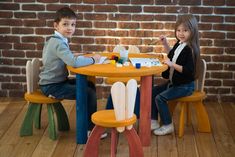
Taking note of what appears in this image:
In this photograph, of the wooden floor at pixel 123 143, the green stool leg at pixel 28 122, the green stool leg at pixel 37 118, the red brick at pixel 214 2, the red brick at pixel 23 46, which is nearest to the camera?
the wooden floor at pixel 123 143

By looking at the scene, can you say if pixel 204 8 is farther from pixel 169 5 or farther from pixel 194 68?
pixel 194 68

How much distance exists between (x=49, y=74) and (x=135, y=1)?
4.26 feet

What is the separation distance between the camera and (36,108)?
3969 millimetres

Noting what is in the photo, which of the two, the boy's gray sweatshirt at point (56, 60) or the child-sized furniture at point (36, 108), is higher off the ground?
the boy's gray sweatshirt at point (56, 60)

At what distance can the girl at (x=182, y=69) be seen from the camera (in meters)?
3.93

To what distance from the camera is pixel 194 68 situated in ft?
13.1

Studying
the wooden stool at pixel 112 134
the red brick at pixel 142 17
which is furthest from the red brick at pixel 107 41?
the wooden stool at pixel 112 134

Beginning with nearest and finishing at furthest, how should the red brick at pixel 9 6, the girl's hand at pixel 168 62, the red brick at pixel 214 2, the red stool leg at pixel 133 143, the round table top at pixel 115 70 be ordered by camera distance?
1. the red stool leg at pixel 133 143
2. the round table top at pixel 115 70
3. the girl's hand at pixel 168 62
4. the red brick at pixel 214 2
5. the red brick at pixel 9 6

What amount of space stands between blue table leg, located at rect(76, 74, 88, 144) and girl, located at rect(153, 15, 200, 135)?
60cm

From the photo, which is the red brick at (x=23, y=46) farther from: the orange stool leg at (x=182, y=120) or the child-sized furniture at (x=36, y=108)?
the orange stool leg at (x=182, y=120)

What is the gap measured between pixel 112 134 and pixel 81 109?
49 cm

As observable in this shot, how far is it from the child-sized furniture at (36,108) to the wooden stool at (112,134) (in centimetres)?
54

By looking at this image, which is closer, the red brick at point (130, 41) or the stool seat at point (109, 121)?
the stool seat at point (109, 121)

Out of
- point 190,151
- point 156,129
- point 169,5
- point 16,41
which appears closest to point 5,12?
point 16,41
